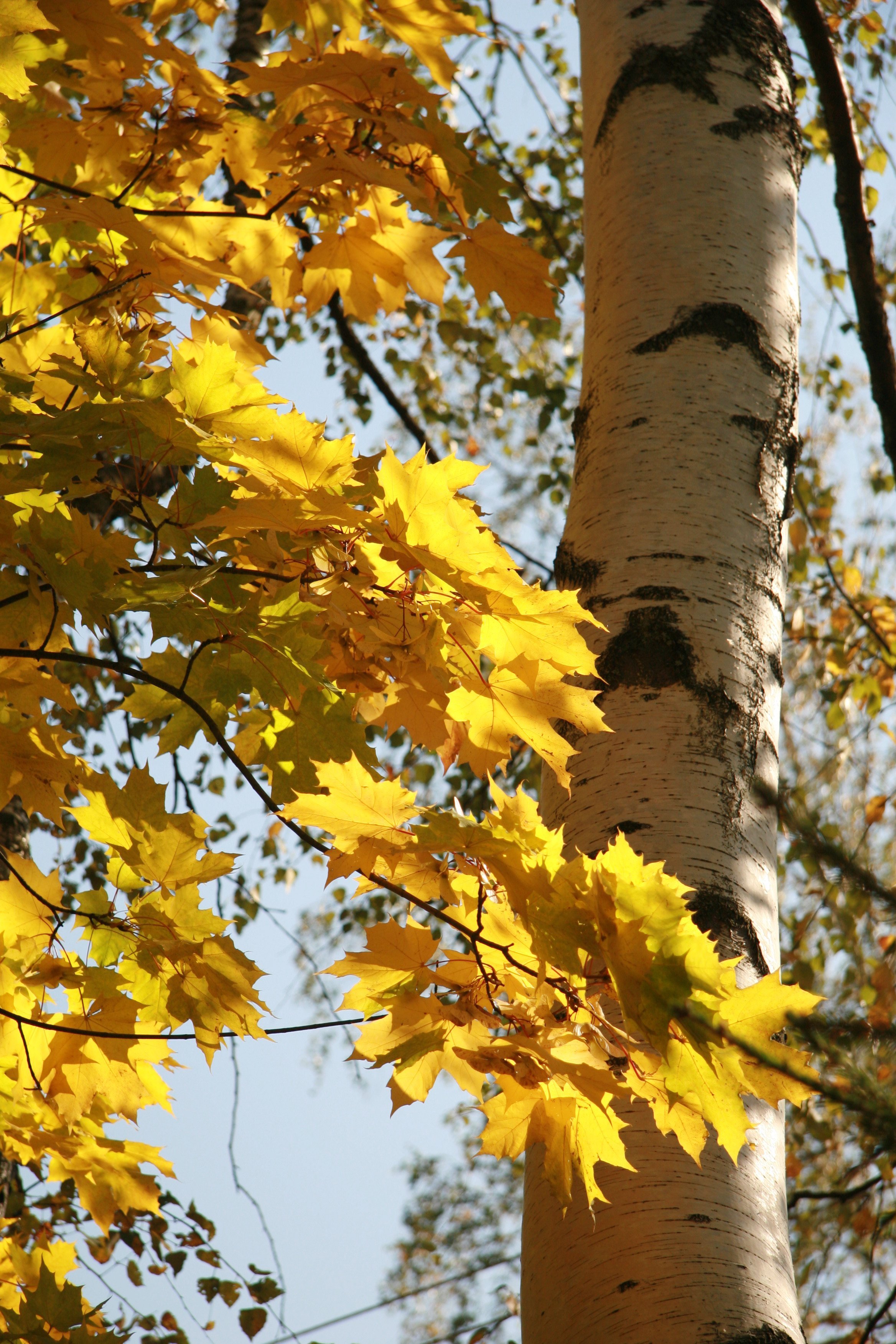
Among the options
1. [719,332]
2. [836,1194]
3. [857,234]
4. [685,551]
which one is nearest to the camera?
[685,551]

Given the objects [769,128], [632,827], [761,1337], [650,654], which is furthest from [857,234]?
[761,1337]

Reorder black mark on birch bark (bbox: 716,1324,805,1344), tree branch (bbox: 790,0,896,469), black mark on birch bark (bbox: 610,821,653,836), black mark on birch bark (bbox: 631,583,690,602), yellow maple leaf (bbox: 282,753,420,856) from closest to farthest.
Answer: black mark on birch bark (bbox: 716,1324,805,1344) → yellow maple leaf (bbox: 282,753,420,856) → black mark on birch bark (bbox: 610,821,653,836) → black mark on birch bark (bbox: 631,583,690,602) → tree branch (bbox: 790,0,896,469)

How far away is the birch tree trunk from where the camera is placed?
2.71ft

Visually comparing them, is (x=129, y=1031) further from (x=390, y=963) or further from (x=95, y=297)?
(x=95, y=297)

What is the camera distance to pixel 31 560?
37.1 inches

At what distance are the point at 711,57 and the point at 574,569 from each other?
2.72 ft

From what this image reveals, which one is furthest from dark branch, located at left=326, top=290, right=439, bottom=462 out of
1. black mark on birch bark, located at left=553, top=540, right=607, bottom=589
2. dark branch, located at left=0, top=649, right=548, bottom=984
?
dark branch, located at left=0, top=649, right=548, bottom=984

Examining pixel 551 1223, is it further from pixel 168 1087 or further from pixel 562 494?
pixel 562 494

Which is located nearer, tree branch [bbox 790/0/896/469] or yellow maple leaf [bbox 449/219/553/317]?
yellow maple leaf [bbox 449/219/553/317]

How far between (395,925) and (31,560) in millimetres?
504

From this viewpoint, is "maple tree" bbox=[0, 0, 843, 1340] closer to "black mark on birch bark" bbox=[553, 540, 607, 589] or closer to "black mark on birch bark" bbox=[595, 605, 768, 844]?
"black mark on birch bark" bbox=[595, 605, 768, 844]

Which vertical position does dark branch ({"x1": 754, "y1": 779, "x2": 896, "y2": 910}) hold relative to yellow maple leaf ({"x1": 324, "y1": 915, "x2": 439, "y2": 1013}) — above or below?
below

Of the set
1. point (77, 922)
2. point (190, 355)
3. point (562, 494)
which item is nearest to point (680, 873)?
point (77, 922)

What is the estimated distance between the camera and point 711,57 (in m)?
1.40
